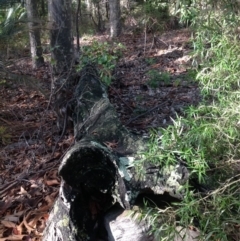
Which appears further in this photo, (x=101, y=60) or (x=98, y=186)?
(x=101, y=60)

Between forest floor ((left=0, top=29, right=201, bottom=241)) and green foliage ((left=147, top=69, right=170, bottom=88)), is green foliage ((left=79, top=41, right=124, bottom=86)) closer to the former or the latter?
forest floor ((left=0, top=29, right=201, bottom=241))

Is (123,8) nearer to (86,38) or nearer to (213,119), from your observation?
(86,38)

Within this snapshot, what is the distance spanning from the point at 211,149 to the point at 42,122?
9.20 feet

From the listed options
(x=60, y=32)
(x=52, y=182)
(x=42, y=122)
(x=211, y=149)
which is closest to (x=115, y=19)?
(x=60, y=32)

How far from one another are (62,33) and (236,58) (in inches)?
128

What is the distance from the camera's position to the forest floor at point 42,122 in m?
3.19

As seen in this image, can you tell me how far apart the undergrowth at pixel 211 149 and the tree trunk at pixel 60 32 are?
2.71m

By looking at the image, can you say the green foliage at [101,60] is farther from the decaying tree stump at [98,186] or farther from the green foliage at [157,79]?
the decaying tree stump at [98,186]

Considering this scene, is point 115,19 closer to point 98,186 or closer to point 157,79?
point 157,79

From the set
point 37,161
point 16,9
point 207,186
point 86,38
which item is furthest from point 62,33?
point 86,38

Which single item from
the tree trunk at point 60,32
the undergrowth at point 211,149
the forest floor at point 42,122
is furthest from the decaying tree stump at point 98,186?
the tree trunk at point 60,32

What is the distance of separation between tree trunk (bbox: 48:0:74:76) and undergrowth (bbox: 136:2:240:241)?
2.71m

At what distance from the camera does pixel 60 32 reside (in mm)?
5254

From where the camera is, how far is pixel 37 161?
3945 mm
